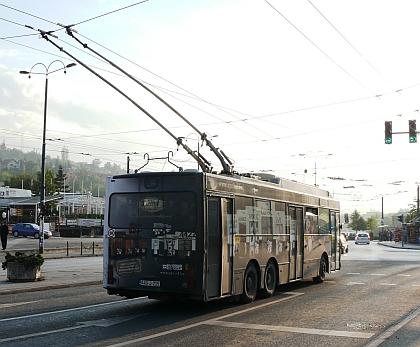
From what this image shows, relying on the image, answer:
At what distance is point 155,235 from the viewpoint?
12172 mm

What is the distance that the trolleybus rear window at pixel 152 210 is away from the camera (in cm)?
1192

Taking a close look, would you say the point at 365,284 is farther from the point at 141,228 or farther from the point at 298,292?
the point at 141,228

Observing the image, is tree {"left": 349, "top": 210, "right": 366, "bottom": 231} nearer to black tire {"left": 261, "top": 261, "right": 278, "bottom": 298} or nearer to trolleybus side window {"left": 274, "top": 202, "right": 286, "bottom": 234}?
trolleybus side window {"left": 274, "top": 202, "right": 286, "bottom": 234}

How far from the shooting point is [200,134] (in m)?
15.2

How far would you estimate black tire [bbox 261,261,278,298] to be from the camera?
14.4 meters

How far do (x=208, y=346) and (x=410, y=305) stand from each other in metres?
6.73

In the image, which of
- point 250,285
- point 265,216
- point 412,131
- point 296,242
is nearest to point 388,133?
point 412,131

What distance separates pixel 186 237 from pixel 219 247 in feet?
2.55

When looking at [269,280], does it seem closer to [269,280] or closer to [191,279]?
[269,280]

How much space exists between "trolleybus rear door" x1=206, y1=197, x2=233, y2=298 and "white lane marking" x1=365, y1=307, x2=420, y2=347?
11.3ft

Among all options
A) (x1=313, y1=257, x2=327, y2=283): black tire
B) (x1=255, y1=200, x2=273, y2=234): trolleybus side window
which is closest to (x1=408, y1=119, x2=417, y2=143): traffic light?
(x1=313, y1=257, x2=327, y2=283): black tire

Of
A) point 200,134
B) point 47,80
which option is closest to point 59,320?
point 200,134

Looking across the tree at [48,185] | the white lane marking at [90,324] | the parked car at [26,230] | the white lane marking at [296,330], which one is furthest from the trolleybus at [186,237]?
the tree at [48,185]

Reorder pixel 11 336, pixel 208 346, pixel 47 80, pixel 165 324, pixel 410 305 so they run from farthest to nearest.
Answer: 1. pixel 47 80
2. pixel 410 305
3. pixel 165 324
4. pixel 11 336
5. pixel 208 346
